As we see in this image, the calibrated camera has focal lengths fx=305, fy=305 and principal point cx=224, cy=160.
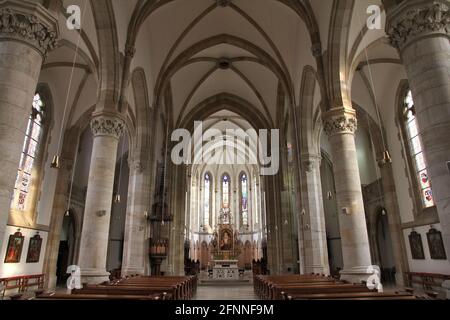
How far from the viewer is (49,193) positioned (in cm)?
1655

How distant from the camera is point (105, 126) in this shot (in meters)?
10.4

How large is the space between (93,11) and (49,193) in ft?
33.9

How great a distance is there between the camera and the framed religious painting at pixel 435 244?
507 inches

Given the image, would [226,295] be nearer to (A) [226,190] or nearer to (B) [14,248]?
(B) [14,248]

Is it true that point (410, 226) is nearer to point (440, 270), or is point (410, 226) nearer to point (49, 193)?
point (440, 270)

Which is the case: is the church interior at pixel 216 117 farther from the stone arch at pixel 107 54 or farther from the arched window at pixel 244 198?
the arched window at pixel 244 198

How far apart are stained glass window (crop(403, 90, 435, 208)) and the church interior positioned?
0.07 meters

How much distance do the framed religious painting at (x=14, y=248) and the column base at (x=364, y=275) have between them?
1377 centimetres

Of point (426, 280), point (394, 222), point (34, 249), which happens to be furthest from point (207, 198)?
point (426, 280)

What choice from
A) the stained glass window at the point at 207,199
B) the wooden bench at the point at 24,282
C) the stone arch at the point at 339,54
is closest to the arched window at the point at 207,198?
the stained glass window at the point at 207,199

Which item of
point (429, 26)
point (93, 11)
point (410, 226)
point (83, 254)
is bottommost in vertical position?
point (83, 254)

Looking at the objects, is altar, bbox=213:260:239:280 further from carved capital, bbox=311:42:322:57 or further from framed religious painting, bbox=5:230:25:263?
carved capital, bbox=311:42:322:57

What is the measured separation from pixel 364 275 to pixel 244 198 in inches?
1295
